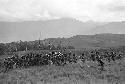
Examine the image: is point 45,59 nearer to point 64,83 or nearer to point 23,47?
point 64,83

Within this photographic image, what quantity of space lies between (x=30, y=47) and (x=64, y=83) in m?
117

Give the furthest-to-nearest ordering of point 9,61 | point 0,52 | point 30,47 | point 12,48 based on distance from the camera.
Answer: point 30,47
point 12,48
point 0,52
point 9,61

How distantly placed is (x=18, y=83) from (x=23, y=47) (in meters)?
113

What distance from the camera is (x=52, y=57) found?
146ft

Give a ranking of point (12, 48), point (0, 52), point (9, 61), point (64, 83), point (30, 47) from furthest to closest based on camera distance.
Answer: point (30, 47), point (12, 48), point (0, 52), point (9, 61), point (64, 83)

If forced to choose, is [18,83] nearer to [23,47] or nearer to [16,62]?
[16,62]

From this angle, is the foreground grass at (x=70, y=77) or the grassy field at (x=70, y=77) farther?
the grassy field at (x=70, y=77)

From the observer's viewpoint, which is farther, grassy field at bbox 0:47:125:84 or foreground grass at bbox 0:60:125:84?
grassy field at bbox 0:47:125:84

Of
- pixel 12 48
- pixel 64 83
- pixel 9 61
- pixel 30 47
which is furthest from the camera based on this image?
pixel 30 47

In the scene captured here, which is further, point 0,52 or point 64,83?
point 0,52

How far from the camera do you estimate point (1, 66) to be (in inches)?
1757

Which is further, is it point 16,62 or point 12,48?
point 12,48

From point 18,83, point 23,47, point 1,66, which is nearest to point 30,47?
point 23,47

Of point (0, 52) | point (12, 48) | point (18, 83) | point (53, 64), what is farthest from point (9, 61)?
point (12, 48)
